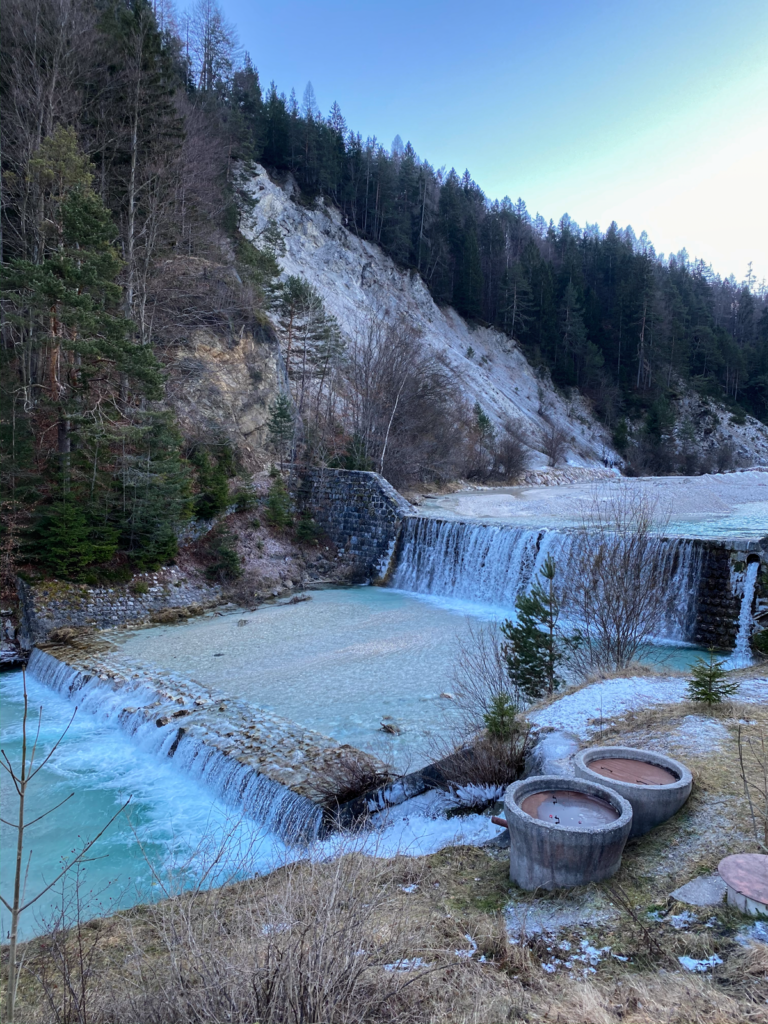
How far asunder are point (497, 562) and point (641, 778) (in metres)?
11.1

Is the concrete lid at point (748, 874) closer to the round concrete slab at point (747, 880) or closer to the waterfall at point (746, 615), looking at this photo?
the round concrete slab at point (747, 880)

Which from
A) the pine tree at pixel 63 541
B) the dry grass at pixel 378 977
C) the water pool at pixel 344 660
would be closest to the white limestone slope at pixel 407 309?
the pine tree at pixel 63 541

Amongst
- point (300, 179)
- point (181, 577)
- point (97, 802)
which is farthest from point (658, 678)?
point (300, 179)

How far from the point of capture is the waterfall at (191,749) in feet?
20.6

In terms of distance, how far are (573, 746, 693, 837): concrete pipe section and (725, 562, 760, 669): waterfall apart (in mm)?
7402

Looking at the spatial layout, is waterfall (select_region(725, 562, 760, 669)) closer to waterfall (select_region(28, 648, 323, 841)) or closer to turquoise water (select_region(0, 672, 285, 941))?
waterfall (select_region(28, 648, 323, 841))

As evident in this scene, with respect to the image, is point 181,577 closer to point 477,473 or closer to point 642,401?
point 477,473

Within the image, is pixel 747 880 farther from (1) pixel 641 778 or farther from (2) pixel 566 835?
(1) pixel 641 778

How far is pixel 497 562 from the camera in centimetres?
1566

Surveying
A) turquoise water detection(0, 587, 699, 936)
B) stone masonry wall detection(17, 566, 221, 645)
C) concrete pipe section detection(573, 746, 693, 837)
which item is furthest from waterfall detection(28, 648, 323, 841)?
concrete pipe section detection(573, 746, 693, 837)

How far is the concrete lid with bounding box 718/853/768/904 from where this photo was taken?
323 cm

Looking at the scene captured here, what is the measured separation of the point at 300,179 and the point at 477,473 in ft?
80.5

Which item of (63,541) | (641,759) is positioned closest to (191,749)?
(641,759)

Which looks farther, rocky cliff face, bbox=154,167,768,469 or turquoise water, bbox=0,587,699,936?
rocky cliff face, bbox=154,167,768,469
